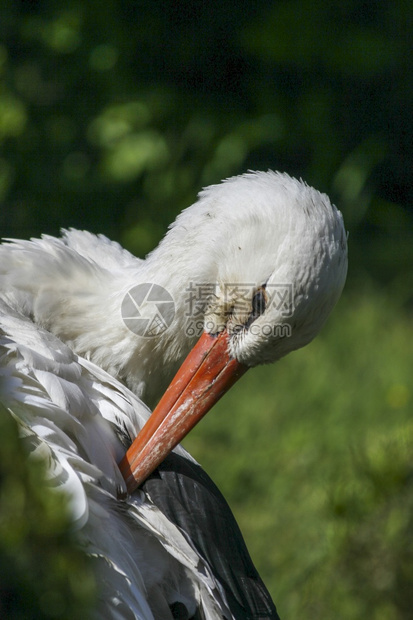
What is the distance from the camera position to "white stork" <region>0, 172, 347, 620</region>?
1839 mm

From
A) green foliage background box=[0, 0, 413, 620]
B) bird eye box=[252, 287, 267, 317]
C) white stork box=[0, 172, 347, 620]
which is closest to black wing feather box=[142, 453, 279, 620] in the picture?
white stork box=[0, 172, 347, 620]

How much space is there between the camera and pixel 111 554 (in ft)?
5.69

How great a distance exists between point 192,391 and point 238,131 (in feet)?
10.3

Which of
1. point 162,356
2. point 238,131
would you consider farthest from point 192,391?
point 238,131

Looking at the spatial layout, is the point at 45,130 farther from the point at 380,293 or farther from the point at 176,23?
the point at 380,293

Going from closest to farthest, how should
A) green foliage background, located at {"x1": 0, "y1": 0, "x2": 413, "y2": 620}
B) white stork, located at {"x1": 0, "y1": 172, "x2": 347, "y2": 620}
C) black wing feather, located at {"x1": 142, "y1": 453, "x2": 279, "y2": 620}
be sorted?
1. white stork, located at {"x1": 0, "y1": 172, "x2": 347, "y2": 620}
2. black wing feather, located at {"x1": 142, "y1": 453, "x2": 279, "y2": 620}
3. green foliage background, located at {"x1": 0, "y1": 0, "x2": 413, "y2": 620}

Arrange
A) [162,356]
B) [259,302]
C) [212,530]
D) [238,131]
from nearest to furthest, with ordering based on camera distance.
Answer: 1. [212,530]
2. [259,302]
3. [162,356]
4. [238,131]

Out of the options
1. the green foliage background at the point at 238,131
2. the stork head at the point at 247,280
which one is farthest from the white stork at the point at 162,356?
the green foliage background at the point at 238,131

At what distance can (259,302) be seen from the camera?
2.17m

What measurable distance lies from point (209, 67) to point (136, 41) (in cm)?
47

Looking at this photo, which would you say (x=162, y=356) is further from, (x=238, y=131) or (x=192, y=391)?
(x=238, y=131)

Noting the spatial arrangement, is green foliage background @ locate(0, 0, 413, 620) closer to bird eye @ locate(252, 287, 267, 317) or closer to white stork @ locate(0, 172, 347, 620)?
white stork @ locate(0, 172, 347, 620)

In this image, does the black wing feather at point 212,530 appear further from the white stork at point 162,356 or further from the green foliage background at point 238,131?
the green foliage background at point 238,131

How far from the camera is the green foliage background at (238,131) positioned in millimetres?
4527
